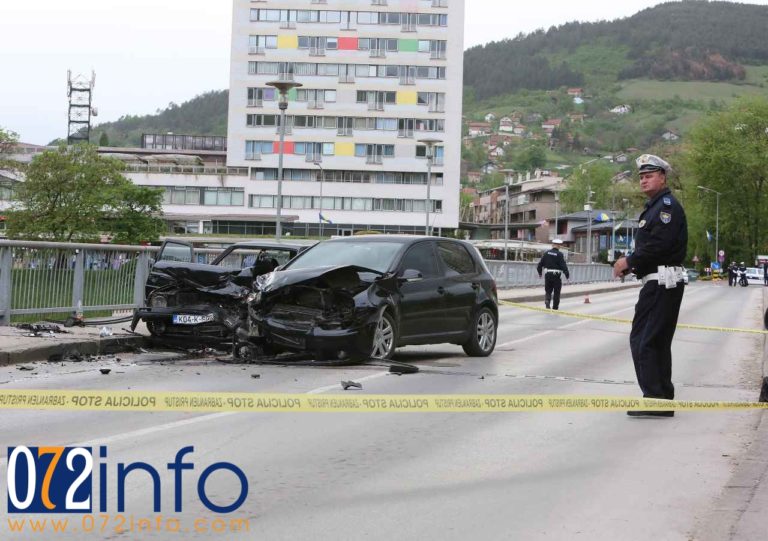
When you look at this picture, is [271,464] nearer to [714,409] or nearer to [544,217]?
[714,409]

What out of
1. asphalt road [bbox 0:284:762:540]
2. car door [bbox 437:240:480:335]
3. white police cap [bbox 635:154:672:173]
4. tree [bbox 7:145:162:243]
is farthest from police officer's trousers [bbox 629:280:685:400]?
tree [bbox 7:145:162:243]

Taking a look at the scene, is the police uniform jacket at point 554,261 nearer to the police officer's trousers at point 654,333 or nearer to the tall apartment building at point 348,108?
the police officer's trousers at point 654,333

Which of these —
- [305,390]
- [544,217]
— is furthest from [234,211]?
[305,390]

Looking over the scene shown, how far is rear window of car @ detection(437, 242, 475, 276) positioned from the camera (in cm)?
1345

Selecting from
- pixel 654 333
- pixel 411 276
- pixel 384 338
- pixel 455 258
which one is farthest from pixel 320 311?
pixel 654 333

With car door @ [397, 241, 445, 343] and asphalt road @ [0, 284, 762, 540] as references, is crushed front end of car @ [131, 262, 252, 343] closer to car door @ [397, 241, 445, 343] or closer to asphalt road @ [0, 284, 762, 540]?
asphalt road @ [0, 284, 762, 540]

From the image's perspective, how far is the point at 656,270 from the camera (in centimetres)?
841

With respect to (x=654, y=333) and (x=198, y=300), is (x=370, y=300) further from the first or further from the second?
(x=654, y=333)

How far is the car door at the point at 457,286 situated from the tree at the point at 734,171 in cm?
9118

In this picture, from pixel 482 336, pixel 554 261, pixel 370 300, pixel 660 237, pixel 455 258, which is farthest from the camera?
pixel 554 261

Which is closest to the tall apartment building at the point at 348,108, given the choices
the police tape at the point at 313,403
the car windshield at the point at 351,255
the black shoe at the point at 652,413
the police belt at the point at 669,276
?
the car windshield at the point at 351,255

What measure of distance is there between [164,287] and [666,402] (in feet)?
23.9

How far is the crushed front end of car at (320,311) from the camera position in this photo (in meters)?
11.4

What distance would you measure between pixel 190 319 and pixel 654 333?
6.68m
